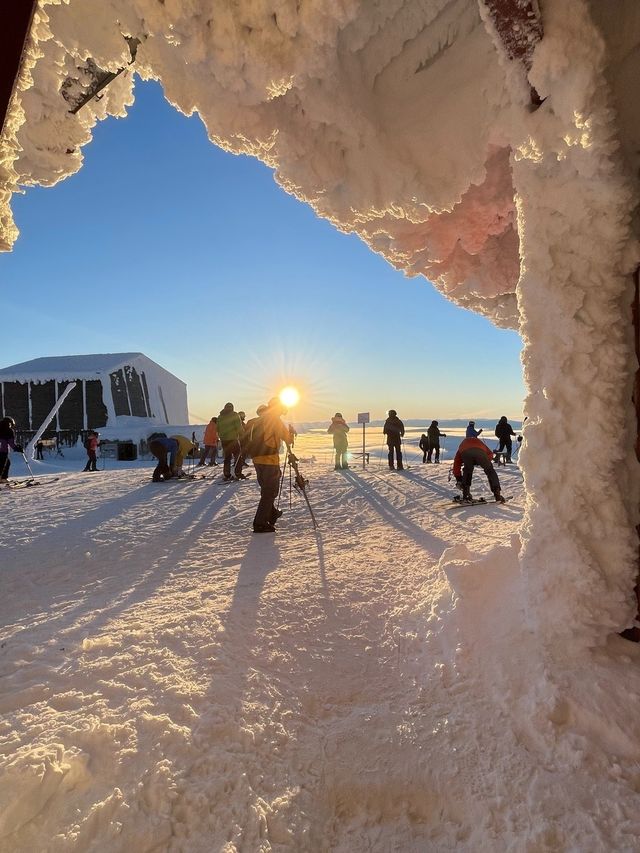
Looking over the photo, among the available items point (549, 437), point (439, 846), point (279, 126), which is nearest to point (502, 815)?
point (439, 846)

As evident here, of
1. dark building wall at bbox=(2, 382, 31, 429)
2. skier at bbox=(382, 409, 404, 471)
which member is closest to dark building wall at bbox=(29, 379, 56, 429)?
dark building wall at bbox=(2, 382, 31, 429)

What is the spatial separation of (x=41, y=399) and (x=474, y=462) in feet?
87.7

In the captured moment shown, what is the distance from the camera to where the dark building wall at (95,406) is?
24469 mm

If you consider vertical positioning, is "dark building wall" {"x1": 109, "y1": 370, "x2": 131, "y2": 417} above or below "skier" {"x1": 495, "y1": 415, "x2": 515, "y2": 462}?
above

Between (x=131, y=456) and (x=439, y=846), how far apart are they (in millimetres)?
23037

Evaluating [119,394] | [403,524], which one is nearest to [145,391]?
[119,394]

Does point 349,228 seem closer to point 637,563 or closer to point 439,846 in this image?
point 637,563

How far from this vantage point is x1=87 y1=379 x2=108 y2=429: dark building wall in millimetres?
24469

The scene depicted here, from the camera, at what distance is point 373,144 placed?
9.32ft

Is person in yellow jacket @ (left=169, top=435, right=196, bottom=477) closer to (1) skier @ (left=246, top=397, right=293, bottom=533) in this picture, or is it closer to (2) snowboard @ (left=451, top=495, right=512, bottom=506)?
(1) skier @ (left=246, top=397, right=293, bottom=533)

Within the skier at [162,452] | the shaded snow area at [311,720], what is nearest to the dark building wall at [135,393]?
the skier at [162,452]

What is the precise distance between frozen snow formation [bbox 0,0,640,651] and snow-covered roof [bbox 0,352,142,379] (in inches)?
1015

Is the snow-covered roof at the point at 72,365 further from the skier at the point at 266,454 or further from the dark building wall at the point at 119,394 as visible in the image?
the skier at the point at 266,454

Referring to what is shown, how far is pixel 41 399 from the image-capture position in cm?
2459
